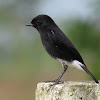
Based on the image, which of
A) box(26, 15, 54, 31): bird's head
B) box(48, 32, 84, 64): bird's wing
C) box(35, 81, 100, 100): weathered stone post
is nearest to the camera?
box(35, 81, 100, 100): weathered stone post

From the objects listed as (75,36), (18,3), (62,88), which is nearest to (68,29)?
(75,36)

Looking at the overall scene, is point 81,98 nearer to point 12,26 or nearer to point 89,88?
point 89,88

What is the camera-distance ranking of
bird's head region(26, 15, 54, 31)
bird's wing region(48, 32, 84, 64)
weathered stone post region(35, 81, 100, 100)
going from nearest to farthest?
weathered stone post region(35, 81, 100, 100) < bird's wing region(48, 32, 84, 64) < bird's head region(26, 15, 54, 31)

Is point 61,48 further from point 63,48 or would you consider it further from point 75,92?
point 75,92

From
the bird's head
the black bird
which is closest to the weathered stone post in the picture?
the black bird

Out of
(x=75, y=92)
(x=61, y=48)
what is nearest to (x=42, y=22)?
(x=61, y=48)

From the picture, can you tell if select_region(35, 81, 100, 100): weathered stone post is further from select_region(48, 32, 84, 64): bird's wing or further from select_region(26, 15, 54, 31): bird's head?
select_region(26, 15, 54, 31): bird's head

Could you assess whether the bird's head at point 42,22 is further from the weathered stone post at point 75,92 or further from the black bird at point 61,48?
the weathered stone post at point 75,92

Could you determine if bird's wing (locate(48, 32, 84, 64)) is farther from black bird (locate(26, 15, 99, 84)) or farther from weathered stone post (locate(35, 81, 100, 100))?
weathered stone post (locate(35, 81, 100, 100))

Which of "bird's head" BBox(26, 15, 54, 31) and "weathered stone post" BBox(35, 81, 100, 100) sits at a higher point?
"bird's head" BBox(26, 15, 54, 31)

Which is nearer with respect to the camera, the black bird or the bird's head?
the black bird

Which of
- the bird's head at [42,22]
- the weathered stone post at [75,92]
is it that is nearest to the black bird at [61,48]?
the bird's head at [42,22]
